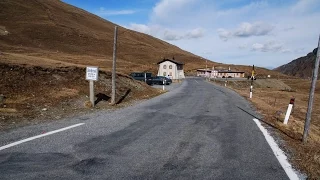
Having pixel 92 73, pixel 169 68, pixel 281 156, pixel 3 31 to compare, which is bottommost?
pixel 281 156

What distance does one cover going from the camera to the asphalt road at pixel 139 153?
554 centimetres

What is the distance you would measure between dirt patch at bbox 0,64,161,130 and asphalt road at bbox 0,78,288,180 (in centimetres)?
215

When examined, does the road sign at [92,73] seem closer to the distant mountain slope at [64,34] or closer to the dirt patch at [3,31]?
the distant mountain slope at [64,34]

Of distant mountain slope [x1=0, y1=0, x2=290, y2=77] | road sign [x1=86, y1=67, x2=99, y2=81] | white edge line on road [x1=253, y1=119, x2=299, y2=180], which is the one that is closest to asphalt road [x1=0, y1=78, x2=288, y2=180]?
white edge line on road [x1=253, y1=119, x2=299, y2=180]

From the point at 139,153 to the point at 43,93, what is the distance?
11.0 meters

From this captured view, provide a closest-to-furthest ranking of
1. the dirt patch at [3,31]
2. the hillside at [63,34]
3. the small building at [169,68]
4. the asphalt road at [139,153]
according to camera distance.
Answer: the asphalt road at [139,153]
the small building at [169,68]
the dirt patch at [3,31]
the hillside at [63,34]

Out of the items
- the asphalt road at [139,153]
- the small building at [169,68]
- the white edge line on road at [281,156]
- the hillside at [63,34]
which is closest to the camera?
the asphalt road at [139,153]

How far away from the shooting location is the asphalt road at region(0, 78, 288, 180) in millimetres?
5543

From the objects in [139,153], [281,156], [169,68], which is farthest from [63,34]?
[281,156]

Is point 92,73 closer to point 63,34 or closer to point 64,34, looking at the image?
point 63,34

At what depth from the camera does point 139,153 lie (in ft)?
22.4

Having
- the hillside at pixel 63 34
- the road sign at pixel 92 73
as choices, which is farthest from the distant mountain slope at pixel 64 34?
the road sign at pixel 92 73

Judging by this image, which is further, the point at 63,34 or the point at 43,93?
the point at 63,34

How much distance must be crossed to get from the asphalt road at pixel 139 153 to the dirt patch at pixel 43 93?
2.15 meters
